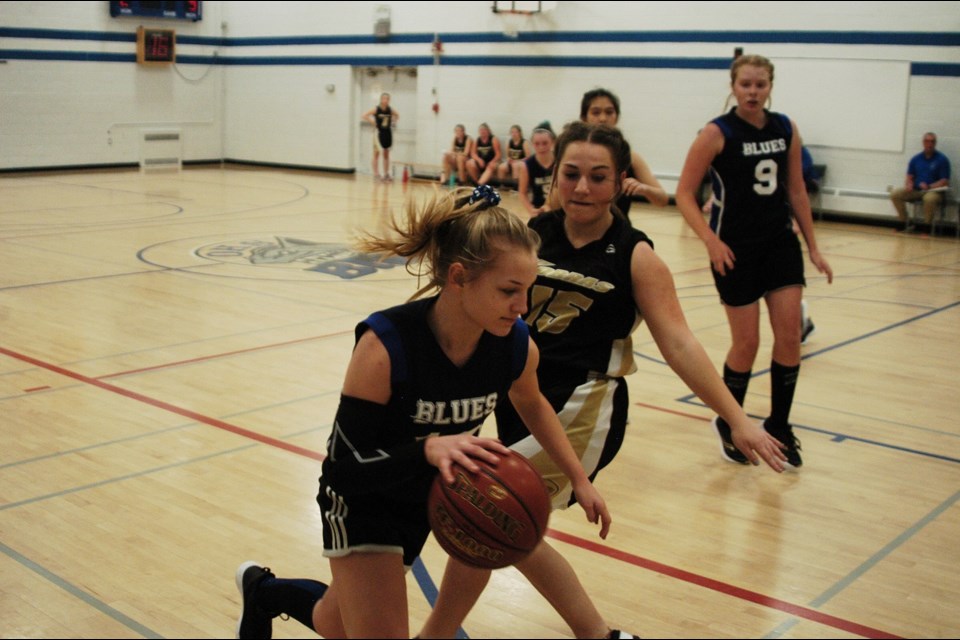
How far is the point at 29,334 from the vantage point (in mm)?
7055

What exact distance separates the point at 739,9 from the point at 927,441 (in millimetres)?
12713

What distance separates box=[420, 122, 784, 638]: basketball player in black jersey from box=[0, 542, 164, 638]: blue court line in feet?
4.08

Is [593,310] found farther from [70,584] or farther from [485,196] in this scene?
[70,584]

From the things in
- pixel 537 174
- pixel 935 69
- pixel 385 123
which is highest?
pixel 935 69

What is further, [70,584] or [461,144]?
[461,144]

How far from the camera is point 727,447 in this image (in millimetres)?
5070

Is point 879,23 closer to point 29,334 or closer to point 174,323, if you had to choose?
point 174,323

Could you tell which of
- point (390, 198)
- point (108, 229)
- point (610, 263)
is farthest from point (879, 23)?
point (610, 263)

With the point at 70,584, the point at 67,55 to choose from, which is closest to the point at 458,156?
the point at 67,55

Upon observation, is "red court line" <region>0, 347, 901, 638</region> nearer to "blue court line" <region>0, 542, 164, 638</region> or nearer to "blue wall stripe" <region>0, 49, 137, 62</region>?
"blue court line" <region>0, 542, 164, 638</region>

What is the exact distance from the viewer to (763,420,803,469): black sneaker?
4934 millimetres

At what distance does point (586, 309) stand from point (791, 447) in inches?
90.7

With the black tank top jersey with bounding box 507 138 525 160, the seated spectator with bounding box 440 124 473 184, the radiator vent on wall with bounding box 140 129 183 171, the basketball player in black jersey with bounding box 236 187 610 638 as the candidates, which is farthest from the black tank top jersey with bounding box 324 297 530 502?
the radiator vent on wall with bounding box 140 129 183 171

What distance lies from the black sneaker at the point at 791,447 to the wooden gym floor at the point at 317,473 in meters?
0.06
